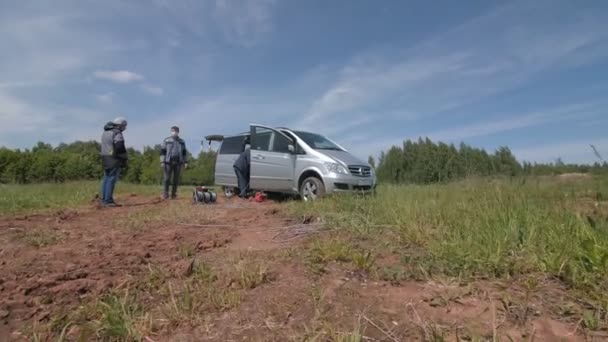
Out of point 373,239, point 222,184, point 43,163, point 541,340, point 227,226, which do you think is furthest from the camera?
point 43,163

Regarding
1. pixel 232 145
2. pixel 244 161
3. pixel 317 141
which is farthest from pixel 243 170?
pixel 317 141

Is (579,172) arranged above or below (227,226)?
above

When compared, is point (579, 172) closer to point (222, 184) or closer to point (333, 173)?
point (333, 173)

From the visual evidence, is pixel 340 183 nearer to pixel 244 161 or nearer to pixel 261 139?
pixel 261 139

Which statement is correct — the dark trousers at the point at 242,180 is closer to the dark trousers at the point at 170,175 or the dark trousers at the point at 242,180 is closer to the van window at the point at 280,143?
the van window at the point at 280,143

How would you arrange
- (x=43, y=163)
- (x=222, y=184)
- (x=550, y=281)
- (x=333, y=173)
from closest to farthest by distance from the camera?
(x=550, y=281) → (x=333, y=173) → (x=222, y=184) → (x=43, y=163)

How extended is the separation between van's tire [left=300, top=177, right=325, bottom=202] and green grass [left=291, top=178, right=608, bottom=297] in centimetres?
237

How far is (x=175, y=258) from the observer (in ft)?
11.0

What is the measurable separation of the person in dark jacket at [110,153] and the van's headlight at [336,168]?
14.6 ft

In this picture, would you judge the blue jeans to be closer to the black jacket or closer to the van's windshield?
the black jacket

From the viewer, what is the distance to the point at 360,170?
810 centimetres

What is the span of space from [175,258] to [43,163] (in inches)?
2436

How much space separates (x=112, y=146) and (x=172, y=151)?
185 centimetres

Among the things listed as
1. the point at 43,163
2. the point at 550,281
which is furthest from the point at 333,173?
the point at 43,163
